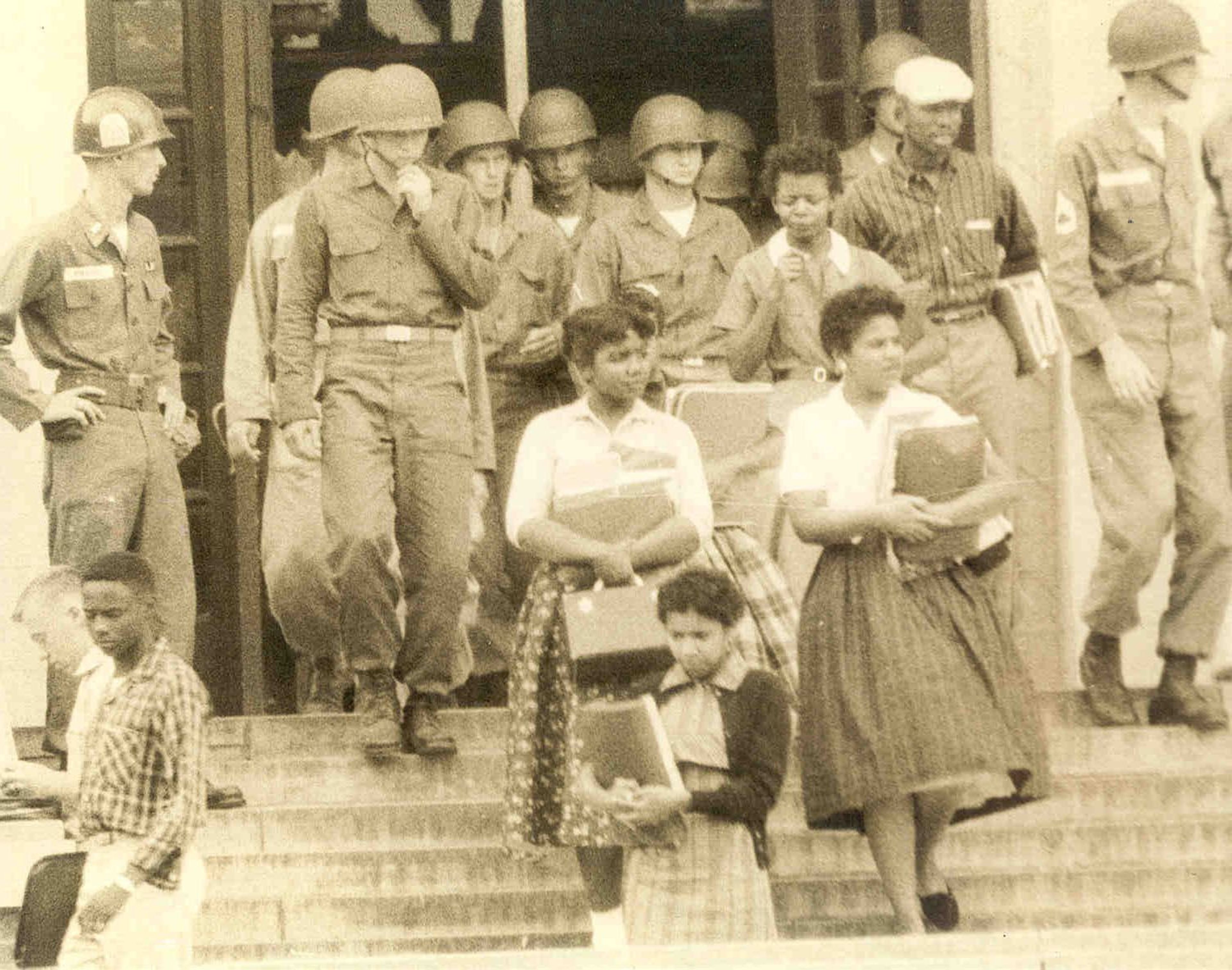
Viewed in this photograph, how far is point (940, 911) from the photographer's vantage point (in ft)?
23.2

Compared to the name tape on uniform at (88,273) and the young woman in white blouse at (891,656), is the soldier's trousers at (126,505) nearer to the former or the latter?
the name tape on uniform at (88,273)

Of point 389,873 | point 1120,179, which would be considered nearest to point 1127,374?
point 1120,179

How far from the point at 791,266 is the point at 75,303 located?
6.55 ft

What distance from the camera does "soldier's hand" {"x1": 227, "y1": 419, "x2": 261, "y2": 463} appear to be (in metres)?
8.26

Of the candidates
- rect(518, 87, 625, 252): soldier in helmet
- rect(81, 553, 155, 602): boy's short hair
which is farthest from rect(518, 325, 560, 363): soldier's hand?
rect(81, 553, 155, 602): boy's short hair

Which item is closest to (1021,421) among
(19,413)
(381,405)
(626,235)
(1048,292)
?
(1048,292)

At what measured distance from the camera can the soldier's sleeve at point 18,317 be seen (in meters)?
7.84

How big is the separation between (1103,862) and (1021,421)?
4.86 ft

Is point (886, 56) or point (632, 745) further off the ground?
point (886, 56)

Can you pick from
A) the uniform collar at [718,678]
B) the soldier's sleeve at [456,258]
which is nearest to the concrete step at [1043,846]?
the uniform collar at [718,678]

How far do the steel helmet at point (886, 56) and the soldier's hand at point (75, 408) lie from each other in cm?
252

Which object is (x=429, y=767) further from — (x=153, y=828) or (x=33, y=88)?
(x=33, y=88)

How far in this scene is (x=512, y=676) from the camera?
23.1 feet

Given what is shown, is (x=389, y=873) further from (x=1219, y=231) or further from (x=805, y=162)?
(x=1219, y=231)
